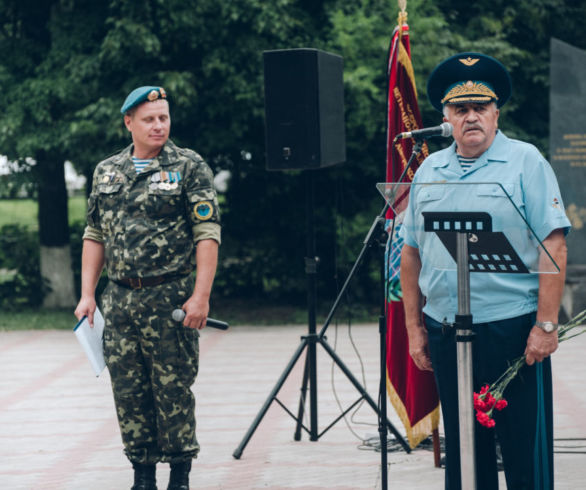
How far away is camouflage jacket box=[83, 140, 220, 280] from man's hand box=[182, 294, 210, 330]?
17 cm

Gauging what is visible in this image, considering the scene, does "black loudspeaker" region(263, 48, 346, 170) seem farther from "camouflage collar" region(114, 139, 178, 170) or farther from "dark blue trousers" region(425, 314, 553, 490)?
"dark blue trousers" region(425, 314, 553, 490)

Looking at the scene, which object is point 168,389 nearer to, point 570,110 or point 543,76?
point 570,110

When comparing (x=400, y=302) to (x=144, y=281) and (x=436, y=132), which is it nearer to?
(x=144, y=281)

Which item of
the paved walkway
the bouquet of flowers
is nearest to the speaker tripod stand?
the paved walkway

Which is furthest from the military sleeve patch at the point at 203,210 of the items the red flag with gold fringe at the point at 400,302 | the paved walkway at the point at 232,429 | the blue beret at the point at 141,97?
the paved walkway at the point at 232,429

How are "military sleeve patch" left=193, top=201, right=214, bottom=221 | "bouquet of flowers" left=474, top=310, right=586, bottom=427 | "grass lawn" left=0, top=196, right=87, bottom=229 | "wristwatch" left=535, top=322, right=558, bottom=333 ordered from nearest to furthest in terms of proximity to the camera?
"bouquet of flowers" left=474, top=310, right=586, bottom=427
"wristwatch" left=535, top=322, right=558, bottom=333
"military sleeve patch" left=193, top=201, right=214, bottom=221
"grass lawn" left=0, top=196, right=87, bottom=229

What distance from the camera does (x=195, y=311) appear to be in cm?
408

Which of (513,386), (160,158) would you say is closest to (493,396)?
(513,386)

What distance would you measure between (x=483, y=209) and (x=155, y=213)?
1.80m

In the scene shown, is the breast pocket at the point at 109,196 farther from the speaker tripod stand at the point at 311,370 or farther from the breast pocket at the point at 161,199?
the speaker tripod stand at the point at 311,370

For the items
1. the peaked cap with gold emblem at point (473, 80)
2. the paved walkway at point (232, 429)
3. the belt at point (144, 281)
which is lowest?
the paved walkway at point (232, 429)

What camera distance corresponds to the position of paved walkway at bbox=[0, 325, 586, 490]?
4.88m

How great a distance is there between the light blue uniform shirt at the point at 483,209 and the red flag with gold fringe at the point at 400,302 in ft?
5.03

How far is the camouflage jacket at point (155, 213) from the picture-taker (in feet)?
13.5
